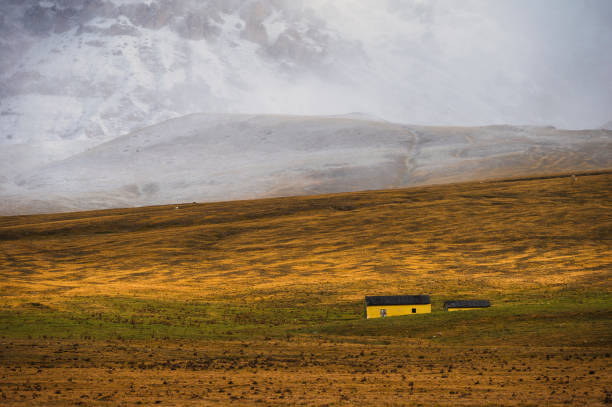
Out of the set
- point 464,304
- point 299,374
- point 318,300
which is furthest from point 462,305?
point 299,374

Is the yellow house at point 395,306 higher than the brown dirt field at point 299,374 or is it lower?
lower

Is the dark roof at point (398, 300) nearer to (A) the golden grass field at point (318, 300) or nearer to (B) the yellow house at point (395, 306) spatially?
(B) the yellow house at point (395, 306)

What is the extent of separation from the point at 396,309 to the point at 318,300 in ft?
38.1

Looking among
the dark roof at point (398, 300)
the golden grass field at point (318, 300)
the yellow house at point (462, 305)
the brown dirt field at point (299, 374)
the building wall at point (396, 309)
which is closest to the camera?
the brown dirt field at point (299, 374)

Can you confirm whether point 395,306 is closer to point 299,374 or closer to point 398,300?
point 398,300

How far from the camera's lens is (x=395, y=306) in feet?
170

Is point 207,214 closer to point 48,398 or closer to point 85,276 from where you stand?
point 85,276

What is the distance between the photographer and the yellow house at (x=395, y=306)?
51375mm

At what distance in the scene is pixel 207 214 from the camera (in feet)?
417

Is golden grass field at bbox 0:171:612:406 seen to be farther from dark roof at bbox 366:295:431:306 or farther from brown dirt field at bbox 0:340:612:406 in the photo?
dark roof at bbox 366:295:431:306

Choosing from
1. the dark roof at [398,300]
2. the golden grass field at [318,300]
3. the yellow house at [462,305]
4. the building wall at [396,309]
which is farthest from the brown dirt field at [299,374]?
the yellow house at [462,305]

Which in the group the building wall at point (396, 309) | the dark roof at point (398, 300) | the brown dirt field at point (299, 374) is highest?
the brown dirt field at point (299, 374)

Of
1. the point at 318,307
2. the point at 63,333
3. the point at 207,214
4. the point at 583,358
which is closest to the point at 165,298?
the point at 318,307

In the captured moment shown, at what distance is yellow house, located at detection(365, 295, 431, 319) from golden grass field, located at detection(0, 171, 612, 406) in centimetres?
233
